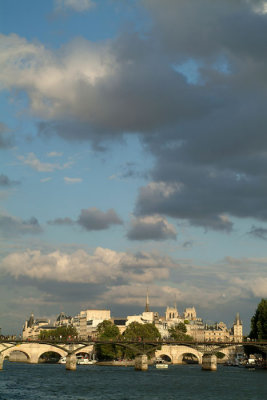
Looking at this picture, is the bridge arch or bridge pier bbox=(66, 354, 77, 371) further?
the bridge arch

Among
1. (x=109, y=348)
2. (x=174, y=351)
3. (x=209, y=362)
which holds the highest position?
(x=109, y=348)

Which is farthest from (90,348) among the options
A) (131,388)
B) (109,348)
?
(131,388)

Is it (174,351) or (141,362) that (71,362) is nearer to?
(141,362)

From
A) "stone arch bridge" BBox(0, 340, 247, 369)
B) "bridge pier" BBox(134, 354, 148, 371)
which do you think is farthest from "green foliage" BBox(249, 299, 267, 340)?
"bridge pier" BBox(134, 354, 148, 371)

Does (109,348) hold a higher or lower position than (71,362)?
higher

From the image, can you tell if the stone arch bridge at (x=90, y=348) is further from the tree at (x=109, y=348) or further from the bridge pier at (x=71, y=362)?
the tree at (x=109, y=348)

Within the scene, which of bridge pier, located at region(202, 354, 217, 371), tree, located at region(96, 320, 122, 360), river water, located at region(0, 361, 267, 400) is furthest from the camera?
tree, located at region(96, 320, 122, 360)

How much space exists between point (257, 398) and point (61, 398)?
23266 millimetres

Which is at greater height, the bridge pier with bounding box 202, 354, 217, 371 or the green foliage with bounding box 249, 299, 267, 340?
the green foliage with bounding box 249, 299, 267, 340

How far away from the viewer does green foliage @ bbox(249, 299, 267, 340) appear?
5650 inches

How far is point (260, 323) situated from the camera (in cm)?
14500

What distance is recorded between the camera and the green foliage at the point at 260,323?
143500 mm

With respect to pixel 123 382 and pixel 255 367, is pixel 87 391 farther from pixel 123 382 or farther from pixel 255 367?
pixel 255 367

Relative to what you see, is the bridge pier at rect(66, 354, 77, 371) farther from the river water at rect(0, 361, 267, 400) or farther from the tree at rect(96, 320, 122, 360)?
the tree at rect(96, 320, 122, 360)
